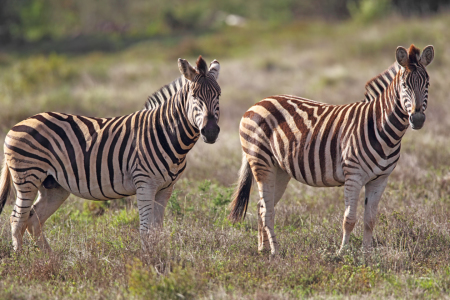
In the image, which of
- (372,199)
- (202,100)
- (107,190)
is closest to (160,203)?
(107,190)

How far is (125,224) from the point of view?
628cm

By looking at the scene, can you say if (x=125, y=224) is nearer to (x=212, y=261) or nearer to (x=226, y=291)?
(x=212, y=261)

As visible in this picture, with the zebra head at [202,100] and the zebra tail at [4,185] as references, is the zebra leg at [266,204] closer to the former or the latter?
the zebra head at [202,100]

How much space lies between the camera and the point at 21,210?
17.4 feet

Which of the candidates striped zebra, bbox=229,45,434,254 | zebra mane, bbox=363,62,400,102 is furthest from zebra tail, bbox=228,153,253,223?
zebra mane, bbox=363,62,400,102

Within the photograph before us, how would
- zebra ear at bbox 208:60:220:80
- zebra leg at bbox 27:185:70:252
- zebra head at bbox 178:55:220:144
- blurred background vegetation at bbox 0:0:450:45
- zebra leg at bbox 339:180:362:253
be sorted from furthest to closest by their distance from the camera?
blurred background vegetation at bbox 0:0:450:45 → zebra leg at bbox 27:185:70:252 → zebra ear at bbox 208:60:220:80 → zebra leg at bbox 339:180:362:253 → zebra head at bbox 178:55:220:144

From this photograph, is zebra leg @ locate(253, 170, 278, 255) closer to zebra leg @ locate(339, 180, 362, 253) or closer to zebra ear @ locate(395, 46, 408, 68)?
zebra leg @ locate(339, 180, 362, 253)

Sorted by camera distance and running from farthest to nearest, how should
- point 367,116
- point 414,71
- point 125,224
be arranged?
1. point 125,224
2. point 367,116
3. point 414,71

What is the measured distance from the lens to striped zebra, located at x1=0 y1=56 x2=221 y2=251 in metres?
5.08

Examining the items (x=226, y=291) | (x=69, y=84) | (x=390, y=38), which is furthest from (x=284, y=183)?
(x=390, y=38)

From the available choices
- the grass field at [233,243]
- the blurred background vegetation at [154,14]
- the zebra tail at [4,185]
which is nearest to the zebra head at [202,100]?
the grass field at [233,243]

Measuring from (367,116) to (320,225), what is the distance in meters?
1.65

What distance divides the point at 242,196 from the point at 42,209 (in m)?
2.35

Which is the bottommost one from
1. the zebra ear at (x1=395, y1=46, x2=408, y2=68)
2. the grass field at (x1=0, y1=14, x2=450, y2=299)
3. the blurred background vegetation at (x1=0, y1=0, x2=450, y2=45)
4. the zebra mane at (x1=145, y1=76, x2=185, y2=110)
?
the grass field at (x1=0, y1=14, x2=450, y2=299)
